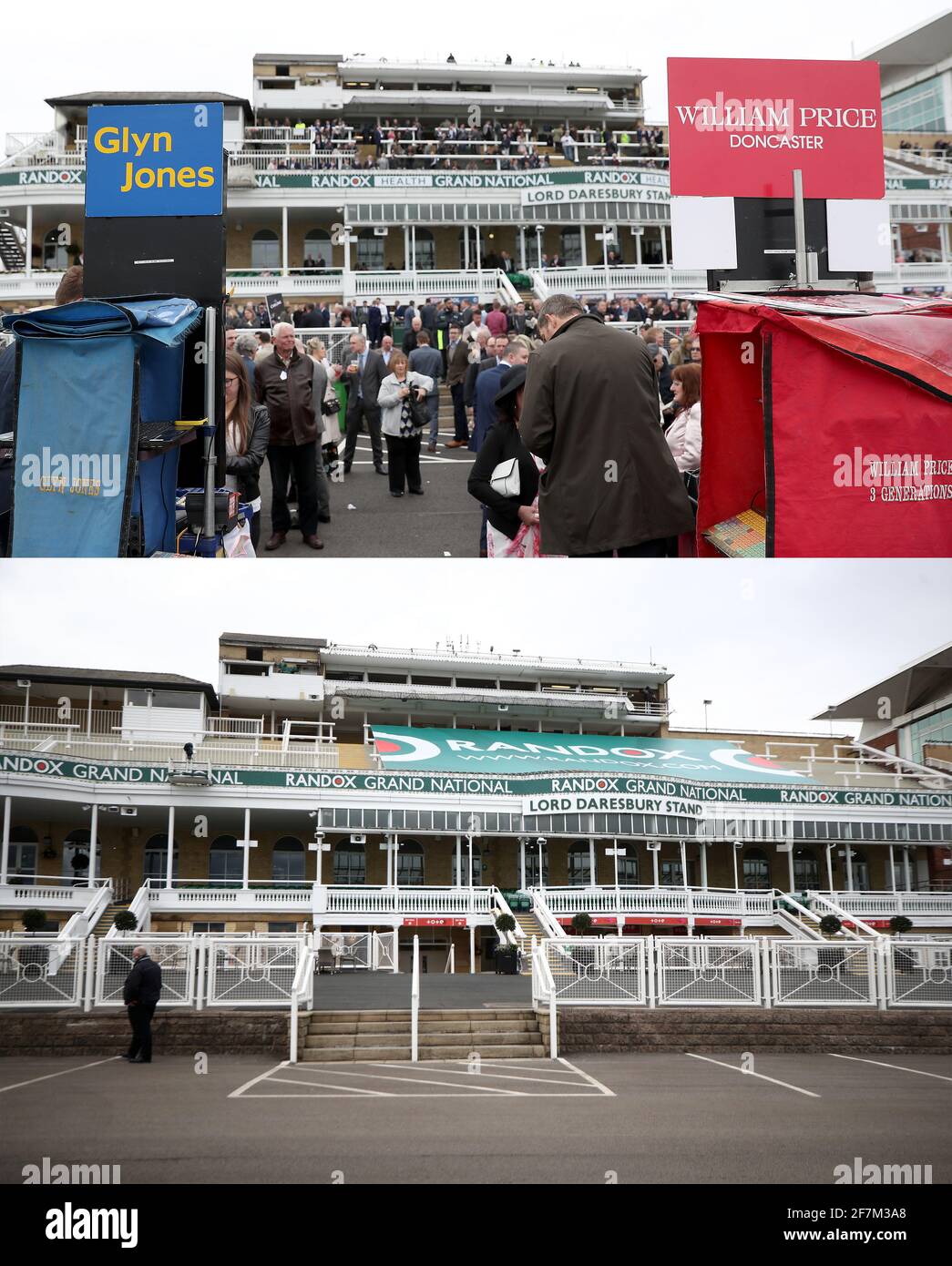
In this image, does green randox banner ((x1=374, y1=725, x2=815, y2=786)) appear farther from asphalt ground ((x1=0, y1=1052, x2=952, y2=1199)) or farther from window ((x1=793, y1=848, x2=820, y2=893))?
asphalt ground ((x1=0, y1=1052, x2=952, y2=1199))

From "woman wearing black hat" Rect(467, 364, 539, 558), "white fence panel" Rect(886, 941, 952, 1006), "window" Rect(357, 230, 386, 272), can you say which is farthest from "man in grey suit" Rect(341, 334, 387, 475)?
"window" Rect(357, 230, 386, 272)

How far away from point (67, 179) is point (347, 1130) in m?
38.0

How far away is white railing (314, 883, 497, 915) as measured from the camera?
180 inches

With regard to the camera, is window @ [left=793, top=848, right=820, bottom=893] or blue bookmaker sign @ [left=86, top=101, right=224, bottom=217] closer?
window @ [left=793, top=848, right=820, bottom=893]

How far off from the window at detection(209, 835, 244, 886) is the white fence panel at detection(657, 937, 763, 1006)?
168 cm

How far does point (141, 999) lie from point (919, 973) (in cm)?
295

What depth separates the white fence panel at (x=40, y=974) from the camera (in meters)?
4.39

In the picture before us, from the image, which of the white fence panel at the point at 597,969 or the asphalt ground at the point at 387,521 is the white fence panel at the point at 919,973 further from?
the asphalt ground at the point at 387,521

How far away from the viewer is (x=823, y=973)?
4742 mm

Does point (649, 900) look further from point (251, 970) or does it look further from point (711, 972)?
point (251, 970)

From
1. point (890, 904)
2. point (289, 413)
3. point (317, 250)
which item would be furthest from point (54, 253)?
point (890, 904)

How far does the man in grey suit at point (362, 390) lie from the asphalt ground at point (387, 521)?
21cm
